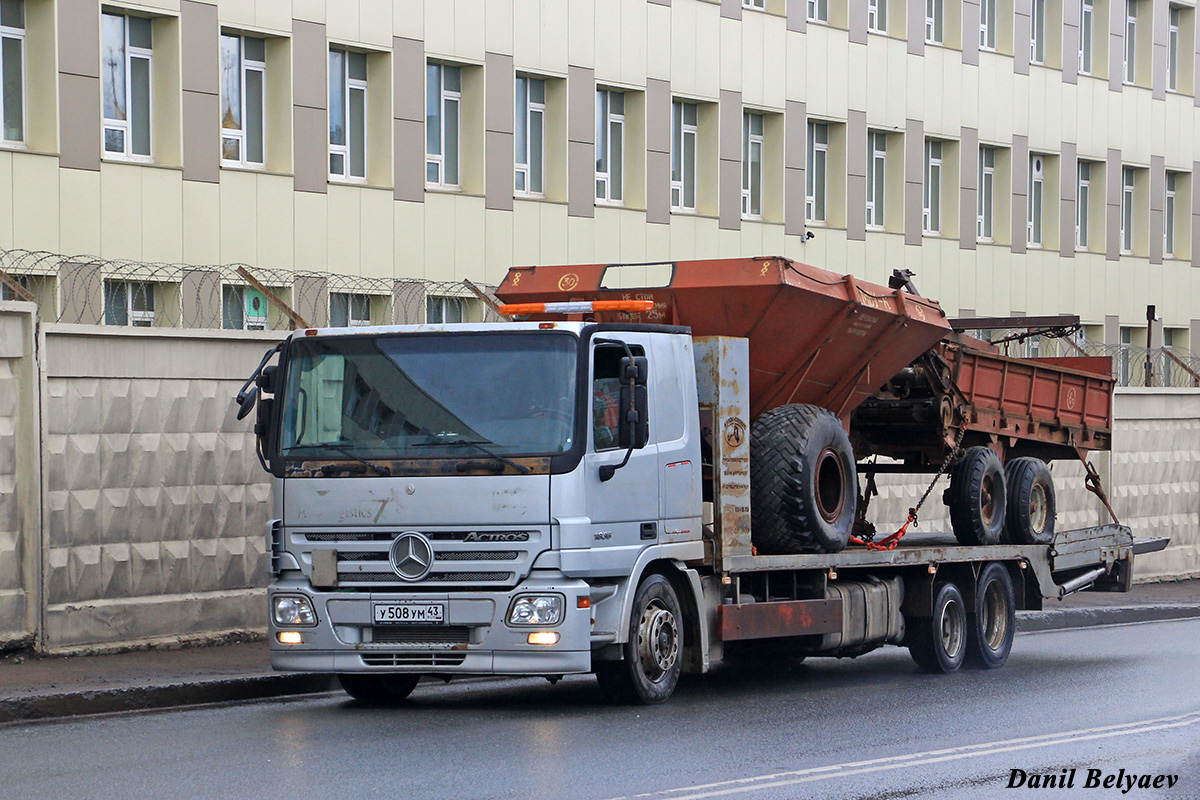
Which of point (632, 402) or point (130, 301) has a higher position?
point (130, 301)

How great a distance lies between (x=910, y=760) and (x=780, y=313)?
4221 mm

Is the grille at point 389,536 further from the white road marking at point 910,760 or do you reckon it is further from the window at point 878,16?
the window at point 878,16

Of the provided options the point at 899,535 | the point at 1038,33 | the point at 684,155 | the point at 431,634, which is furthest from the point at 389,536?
the point at 1038,33

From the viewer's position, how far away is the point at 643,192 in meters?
26.9

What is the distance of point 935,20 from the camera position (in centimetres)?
3231

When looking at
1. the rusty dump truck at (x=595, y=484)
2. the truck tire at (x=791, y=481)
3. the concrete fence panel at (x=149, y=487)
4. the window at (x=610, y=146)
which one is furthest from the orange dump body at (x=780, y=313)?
the window at (x=610, y=146)

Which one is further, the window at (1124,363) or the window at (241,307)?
the window at (1124,363)

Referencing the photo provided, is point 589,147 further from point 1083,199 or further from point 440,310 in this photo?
point 1083,199

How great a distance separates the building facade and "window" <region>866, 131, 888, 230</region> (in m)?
0.06

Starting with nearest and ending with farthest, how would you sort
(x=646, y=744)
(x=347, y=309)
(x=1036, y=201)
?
(x=646, y=744)
(x=347, y=309)
(x=1036, y=201)

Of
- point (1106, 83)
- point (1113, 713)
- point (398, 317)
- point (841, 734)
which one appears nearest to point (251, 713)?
point (841, 734)

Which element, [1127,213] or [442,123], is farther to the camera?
[1127,213]

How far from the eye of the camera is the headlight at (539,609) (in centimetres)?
1127

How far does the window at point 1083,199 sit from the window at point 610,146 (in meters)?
12.8
